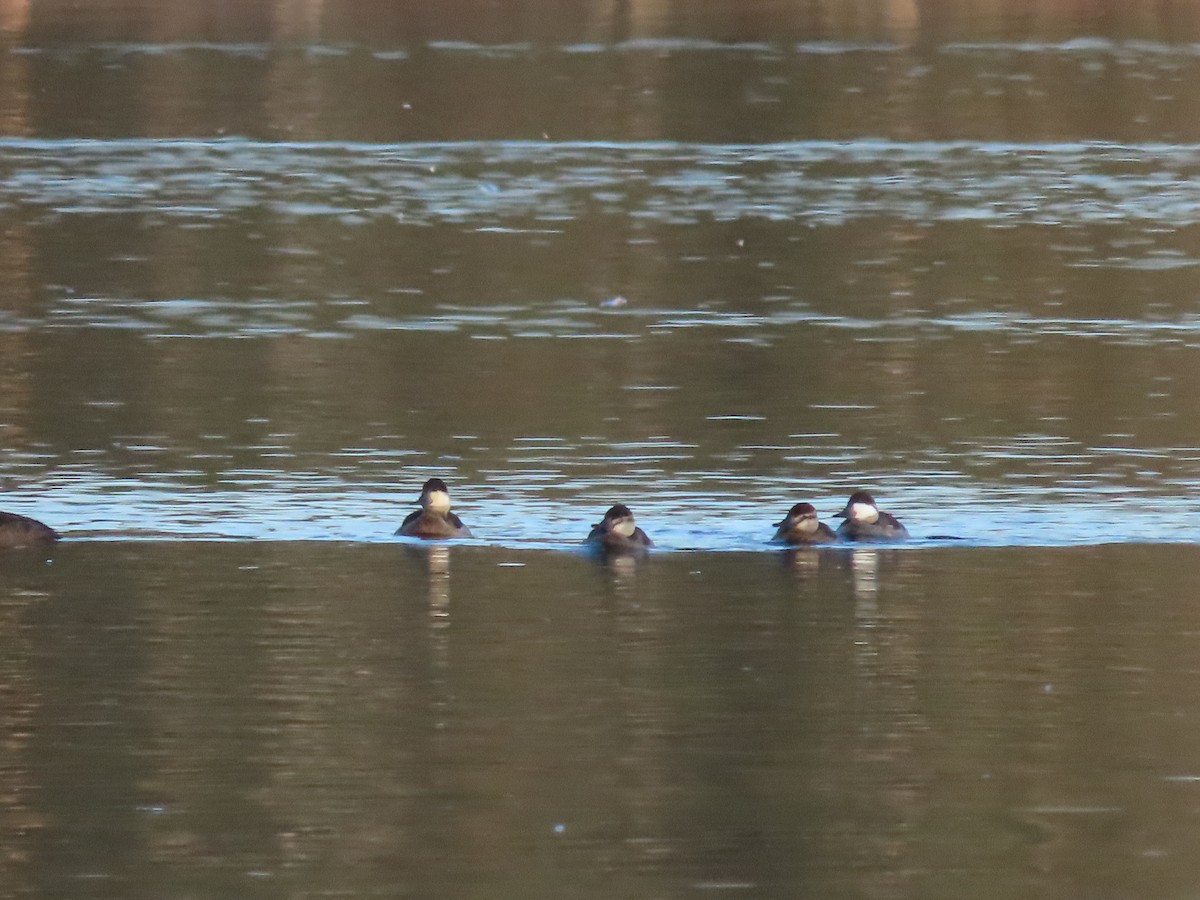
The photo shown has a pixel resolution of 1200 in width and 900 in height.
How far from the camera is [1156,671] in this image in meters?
13.6

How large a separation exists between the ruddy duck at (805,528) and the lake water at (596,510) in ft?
0.38

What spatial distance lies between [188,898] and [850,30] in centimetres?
5761

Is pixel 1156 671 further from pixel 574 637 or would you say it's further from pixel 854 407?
pixel 854 407

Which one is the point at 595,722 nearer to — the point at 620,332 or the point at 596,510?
the point at 596,510

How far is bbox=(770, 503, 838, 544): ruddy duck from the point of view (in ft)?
55.1

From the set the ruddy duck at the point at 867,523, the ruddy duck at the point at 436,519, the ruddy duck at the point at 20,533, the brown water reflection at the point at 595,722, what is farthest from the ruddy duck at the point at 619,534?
the ruddy duck at the point at 20,533

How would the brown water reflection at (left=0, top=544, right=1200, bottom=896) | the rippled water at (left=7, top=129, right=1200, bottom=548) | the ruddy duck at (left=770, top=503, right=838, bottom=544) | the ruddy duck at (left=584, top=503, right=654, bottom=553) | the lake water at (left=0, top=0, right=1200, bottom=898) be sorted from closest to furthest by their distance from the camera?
the brown water reflection at (left=0, top=544, right=1200, bottom=896), the lake water at (left=0, top=0, right=1200, bottom=898), the ruddy duck at (left=584, top=503, right=654, bottom=553), the ruddy duck at (left=770, top=503, right=838, bottom=544), the rippled water at (left=7, top=129, right=1200, bottom=548)

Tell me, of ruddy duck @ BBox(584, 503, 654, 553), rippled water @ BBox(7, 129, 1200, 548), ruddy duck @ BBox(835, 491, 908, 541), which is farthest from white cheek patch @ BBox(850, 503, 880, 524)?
ruddy duck @ BBox(584, 503, 654, 553)

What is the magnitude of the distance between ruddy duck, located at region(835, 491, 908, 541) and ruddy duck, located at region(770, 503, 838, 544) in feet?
0.35

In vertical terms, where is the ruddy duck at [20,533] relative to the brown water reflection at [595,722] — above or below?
above

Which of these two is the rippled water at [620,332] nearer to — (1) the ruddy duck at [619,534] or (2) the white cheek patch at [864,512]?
(2) the white cheek patch at [864,512]

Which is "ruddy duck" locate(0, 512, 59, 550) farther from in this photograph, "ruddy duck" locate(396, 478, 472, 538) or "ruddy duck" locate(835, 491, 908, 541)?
"ruddy duck" locate(835, 491, 908, 541)

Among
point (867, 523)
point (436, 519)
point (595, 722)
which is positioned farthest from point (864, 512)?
point (595, 722)

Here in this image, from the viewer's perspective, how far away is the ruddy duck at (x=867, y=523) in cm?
1683
